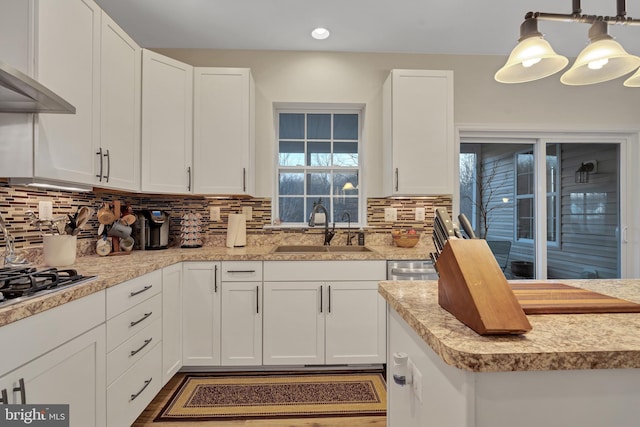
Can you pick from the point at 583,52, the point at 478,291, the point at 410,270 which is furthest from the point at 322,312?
the point at 583,52

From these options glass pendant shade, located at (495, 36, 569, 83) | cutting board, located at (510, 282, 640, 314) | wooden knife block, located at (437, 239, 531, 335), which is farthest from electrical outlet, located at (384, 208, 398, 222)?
wooden knife block, located at (437, 239, 531, 335)

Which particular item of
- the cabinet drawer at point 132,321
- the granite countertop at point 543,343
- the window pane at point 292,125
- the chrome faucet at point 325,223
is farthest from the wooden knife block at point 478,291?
the window pane at point 292,125

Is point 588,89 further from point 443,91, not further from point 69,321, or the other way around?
point 69,321

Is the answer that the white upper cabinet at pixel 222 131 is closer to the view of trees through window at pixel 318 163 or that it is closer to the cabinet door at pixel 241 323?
the view of trees through window at pixel 318 163

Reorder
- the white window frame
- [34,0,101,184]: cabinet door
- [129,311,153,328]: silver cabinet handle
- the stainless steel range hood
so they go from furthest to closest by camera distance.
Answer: the white window frame
[129,311,153,328]: silver cabinet handle
[34,0,101,184]: cabinet door
the stainless steel range hood

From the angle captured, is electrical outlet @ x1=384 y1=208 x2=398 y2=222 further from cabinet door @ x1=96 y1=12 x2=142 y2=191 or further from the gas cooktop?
the gas cooktop

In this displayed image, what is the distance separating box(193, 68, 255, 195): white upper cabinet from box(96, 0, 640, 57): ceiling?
0.38 metres

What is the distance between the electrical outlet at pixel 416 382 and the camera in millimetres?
856

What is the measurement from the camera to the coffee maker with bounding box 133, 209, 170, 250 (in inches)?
98.3

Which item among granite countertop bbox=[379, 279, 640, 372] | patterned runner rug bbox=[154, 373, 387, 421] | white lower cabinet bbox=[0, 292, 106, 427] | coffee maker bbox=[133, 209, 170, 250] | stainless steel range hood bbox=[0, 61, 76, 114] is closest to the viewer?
granite countertop bbox=[379, 279, 640, 372]

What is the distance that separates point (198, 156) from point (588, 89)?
A: 12.0ft

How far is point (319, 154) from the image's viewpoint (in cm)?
314

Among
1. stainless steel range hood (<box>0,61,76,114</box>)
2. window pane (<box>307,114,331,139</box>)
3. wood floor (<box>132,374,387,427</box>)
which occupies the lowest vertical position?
wood floor (<box>132,374,387,427</box>)

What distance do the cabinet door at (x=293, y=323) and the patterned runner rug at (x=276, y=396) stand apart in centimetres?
15
